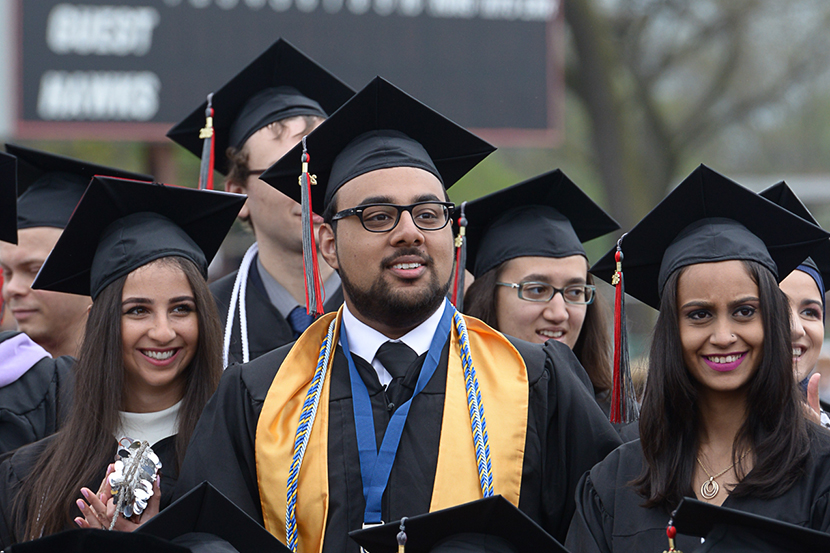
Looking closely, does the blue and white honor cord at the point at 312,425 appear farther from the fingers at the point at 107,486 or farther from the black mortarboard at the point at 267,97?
the black mortarboard at the point at 267,97

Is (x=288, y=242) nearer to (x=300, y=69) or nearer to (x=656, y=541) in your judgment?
(x=300, y=69)

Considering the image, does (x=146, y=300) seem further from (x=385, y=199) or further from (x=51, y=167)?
(x=51, y=167)

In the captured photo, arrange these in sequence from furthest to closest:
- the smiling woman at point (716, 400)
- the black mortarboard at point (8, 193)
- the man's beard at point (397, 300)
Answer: the black mortarboard at point (8, 193), the man's beard at point (397, 300), the smiling woman at point (716, 400)

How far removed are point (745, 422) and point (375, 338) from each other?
1092 mm

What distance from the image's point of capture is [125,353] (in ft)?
11.1

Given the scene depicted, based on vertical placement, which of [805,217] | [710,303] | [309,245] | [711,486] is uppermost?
[805,217]

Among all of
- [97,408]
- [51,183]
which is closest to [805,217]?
[97,408]

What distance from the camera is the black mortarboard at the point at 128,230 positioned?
3420 mm

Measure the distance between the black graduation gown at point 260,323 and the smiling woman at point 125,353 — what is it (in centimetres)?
71

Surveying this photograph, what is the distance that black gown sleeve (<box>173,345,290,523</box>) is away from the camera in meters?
3.01

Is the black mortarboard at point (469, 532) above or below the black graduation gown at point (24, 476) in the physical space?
below

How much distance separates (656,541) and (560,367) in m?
0.60

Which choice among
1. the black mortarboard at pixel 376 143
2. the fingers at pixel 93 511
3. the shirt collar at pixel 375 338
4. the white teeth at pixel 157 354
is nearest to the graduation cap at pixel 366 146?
the black mortarboard at pixel 376 143

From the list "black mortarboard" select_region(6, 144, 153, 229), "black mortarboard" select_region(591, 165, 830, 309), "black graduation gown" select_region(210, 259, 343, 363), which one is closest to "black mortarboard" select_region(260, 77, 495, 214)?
"black mortarboard" select_region(591, 165, 830, 309)
